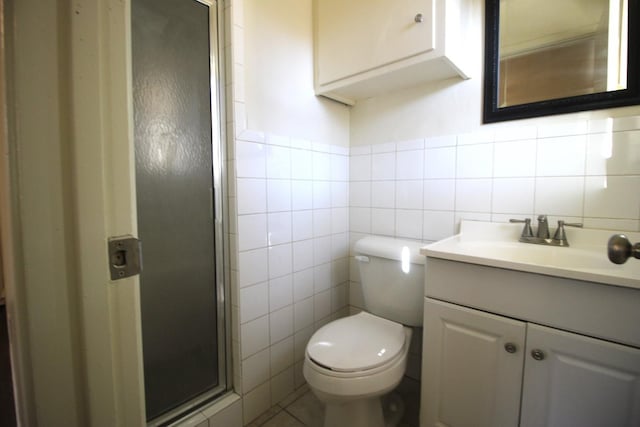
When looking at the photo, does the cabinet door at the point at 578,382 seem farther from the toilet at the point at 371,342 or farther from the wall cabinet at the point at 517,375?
the toilet at the point at 371,342

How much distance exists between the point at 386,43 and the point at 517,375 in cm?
137

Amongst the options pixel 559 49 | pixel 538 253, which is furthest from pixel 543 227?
pixel 559 49

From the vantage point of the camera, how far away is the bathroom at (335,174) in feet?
3.76

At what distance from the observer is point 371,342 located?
118 centimetres

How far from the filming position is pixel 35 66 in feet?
1.08

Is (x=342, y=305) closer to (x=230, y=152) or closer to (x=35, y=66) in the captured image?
(x=230, y=152)

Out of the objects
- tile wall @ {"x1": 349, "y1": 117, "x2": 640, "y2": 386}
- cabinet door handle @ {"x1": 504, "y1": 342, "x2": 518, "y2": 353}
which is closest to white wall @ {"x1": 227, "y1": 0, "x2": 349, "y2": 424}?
tile wall @ {"x1": 349, "y1": 117, "x2": 640, "y2": 386}

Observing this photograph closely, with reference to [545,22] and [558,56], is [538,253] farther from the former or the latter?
[545,22]

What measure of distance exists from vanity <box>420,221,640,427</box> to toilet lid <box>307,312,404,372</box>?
0.17 m

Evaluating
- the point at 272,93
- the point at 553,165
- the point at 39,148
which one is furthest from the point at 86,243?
the point at 553,165

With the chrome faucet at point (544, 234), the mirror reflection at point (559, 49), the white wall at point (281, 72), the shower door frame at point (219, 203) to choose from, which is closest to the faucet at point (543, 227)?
the chrome faucet at point (544, 234)

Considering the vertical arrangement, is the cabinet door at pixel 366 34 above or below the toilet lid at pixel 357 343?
above

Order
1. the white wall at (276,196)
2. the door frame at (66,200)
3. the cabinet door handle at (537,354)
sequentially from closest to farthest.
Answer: the door frame at (66,200) → the cabinet door handle at (537,354) → the white wall at (276,196)

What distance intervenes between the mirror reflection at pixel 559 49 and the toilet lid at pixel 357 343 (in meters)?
1.16
